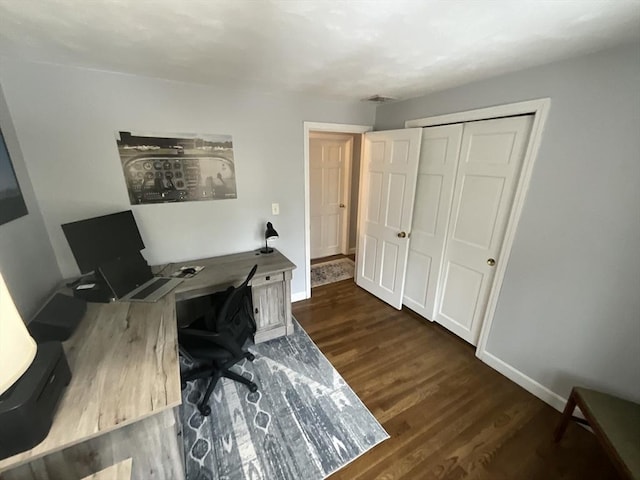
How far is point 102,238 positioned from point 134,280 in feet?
1.15

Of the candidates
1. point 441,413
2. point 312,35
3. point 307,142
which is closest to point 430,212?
point 307,142

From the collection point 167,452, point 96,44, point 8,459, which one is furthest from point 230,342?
point 96,44

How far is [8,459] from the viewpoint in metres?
0.76

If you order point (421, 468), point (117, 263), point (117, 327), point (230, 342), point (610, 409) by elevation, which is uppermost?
point (117, 263)

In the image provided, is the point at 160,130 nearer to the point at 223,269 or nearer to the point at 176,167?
the point at 176,167

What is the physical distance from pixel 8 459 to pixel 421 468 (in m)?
1.73

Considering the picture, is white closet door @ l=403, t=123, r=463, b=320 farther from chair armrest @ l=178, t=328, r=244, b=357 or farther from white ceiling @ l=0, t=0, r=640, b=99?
chair armrest @ l=178, t=328, r=244, b=357

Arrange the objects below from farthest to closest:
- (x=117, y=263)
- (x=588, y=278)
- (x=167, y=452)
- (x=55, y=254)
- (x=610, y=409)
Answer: (x=55, y=254)
(x=117, y=263)
(x=588, y=278)
(x=610, y=409)
(x=167, y=452)

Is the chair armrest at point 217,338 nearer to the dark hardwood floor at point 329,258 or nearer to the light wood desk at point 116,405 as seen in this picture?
the light wood desk at point 116,405

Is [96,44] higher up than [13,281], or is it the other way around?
[96,44]

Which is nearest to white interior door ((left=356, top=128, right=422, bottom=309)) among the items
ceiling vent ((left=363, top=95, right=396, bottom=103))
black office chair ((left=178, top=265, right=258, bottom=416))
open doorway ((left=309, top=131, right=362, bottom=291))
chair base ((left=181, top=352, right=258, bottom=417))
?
ceiling vent ((left=363, top=95, right=396, bottom=103))

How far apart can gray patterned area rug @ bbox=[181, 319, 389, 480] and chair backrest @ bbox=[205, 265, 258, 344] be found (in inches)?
18.0

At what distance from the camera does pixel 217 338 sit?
5.04 ft

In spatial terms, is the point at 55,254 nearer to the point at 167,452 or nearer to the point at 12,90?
the point at 12,90
